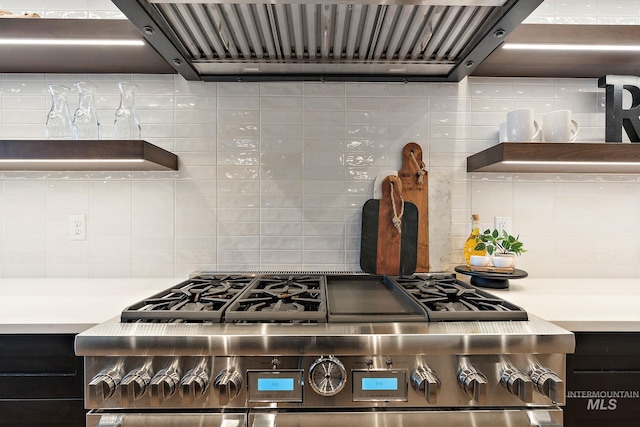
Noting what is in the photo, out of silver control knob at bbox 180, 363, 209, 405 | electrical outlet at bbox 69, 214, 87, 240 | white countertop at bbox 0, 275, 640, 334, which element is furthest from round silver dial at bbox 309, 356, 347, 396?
electrical outlet at bbox 69, 214, 87, 240

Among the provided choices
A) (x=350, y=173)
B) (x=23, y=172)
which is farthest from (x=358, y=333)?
(x=23, y=172)

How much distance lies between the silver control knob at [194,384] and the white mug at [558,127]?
1.43 meters

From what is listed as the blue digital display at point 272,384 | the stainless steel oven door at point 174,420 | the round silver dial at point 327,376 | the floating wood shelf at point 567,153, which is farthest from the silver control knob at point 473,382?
the floating wood shelf at point 567,153

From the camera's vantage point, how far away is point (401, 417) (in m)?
0.89

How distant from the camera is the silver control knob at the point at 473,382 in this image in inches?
33.2

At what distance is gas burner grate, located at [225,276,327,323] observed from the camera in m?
0.94

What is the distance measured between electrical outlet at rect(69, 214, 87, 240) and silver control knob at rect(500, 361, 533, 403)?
5.48ft

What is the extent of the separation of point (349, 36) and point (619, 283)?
146 cm

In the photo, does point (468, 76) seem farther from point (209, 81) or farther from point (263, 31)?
point (209, 81)

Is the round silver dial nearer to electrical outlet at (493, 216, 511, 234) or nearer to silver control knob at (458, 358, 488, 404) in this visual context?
silver control knob at (458, 358, 488, 404)

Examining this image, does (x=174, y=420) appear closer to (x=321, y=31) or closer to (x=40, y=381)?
(x=40, y=381)

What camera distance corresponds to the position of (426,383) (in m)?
0.84

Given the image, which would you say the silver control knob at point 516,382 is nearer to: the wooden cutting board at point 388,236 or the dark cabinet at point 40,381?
the wooden cutting board at point 388,236

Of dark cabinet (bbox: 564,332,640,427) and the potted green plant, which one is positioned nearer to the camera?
dark cabinet (bbox: 564,332,640,427)
